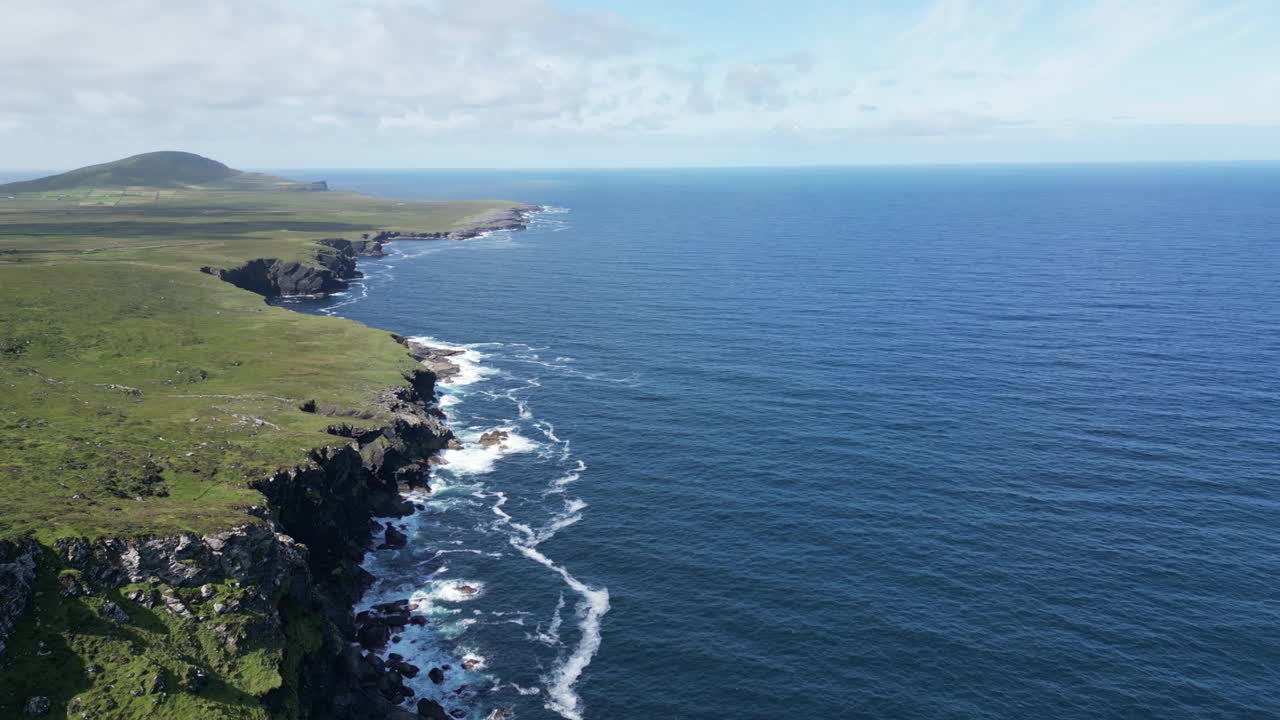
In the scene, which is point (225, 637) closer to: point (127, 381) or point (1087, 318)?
point (127, 381)

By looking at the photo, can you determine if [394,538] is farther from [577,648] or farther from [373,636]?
[577,648]

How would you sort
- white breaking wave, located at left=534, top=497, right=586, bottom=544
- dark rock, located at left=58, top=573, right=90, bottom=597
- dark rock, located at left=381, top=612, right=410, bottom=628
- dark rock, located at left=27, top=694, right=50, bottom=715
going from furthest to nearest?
white breaking wave, located at left=534, top=497, right=586, bottom=544, dark rock, located at left=381, top=612, right=410, bottom=628, dark rock, located at left=58, top=573, right=90, bottom=597, dark rock, located at left=27, top=694, right=50, bottom=715

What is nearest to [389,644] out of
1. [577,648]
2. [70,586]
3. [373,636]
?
[373,636]

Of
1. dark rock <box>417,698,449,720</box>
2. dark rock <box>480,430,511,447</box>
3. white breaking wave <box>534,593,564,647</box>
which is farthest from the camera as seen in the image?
dark rock <box>480,430,511,447</box>

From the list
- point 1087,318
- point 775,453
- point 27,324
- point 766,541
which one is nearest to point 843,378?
point 775,453

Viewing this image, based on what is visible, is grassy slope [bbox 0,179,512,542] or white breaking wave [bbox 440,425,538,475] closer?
grassy slope [bbox 0,179,512,542]

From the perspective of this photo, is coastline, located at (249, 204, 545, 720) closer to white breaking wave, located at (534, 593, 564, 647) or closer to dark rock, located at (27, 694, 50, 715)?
white breaking wave, located at (534, 593, 564, 647)

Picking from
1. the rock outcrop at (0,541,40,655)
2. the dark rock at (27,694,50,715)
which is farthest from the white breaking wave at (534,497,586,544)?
the dark rock at (27,694,50,715)
